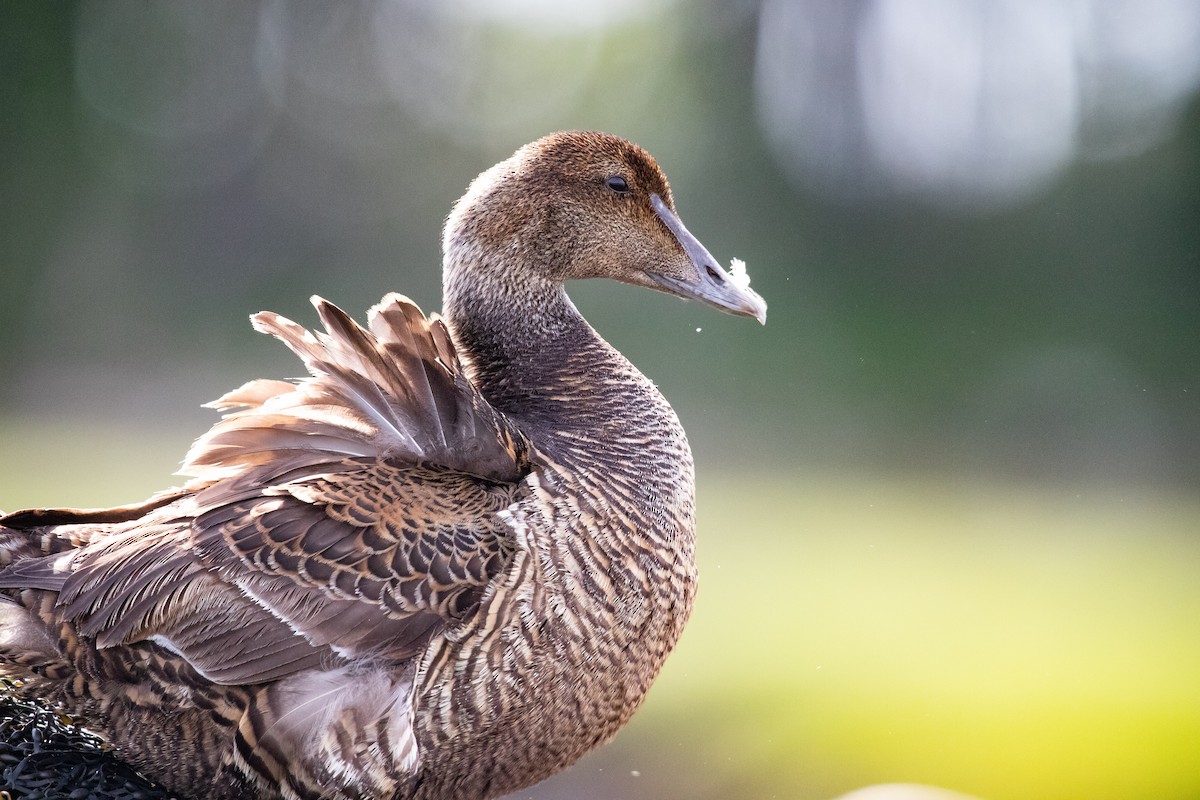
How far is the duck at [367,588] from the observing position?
53.8 inches

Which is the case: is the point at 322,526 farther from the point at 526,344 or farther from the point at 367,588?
the point at 526,344

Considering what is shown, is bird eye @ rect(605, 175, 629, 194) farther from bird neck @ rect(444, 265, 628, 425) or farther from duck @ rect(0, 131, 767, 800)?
duck @ rect(0, 131, 767, 800)

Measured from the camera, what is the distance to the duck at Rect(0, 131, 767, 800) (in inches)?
53.8

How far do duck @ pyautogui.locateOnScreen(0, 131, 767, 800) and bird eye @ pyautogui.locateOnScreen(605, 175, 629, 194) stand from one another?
1.24 feet

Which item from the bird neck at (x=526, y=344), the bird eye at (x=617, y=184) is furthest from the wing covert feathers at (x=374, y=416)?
the bird eye at (x=617, y=184)

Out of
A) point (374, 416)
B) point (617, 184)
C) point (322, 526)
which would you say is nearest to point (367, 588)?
point (322, 526)

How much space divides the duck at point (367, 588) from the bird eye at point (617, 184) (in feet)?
1.24

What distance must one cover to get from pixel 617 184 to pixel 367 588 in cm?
76

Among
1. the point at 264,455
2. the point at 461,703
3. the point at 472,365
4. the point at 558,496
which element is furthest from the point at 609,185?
the point at 461,703

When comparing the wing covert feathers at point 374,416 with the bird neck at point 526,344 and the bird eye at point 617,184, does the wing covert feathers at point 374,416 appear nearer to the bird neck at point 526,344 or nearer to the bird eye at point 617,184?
A: the bird neck at point 526,344

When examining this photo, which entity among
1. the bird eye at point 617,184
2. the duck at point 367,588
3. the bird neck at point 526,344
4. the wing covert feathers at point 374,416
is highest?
the bird eye at point 617,184

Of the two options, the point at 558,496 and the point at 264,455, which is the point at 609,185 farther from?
the point at 264,455

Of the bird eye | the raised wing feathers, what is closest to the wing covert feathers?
the raised wing feathers

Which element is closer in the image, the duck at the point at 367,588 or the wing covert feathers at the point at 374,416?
the duck at the point at 367,588
